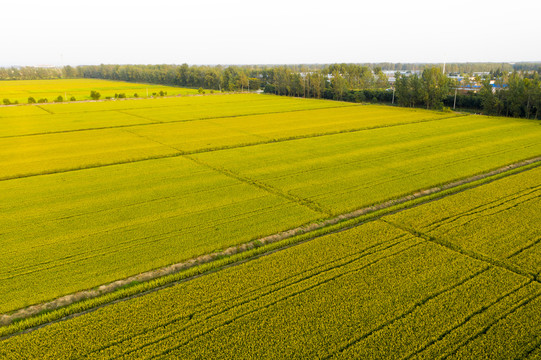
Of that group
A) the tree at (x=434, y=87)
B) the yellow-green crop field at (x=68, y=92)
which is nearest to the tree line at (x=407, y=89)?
the tree at (x=434, y=87)

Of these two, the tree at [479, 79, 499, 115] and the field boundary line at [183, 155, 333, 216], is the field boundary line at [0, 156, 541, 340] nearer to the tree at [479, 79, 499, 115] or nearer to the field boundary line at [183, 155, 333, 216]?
the field boundary line at [183, 155, 333, 216]

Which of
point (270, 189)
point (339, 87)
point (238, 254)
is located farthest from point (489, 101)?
point (238, 254)

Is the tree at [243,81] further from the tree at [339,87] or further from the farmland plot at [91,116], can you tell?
the farmland plot at [91,116]

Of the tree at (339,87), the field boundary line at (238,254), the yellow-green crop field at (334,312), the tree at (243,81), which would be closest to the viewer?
the yellow-green crop field at (334,312)

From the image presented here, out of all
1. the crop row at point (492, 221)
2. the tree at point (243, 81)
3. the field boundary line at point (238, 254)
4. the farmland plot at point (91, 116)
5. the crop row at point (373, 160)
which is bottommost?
the field boundary line at point (238, 254)

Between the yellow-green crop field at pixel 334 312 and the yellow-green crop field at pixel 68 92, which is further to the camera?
the yellow-green crop field at pixel 68 92

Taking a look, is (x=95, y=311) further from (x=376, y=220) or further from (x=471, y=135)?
(x=471, y=135)

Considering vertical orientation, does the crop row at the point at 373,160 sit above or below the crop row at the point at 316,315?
above

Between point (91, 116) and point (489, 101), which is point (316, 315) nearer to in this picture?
point (91, 116)
